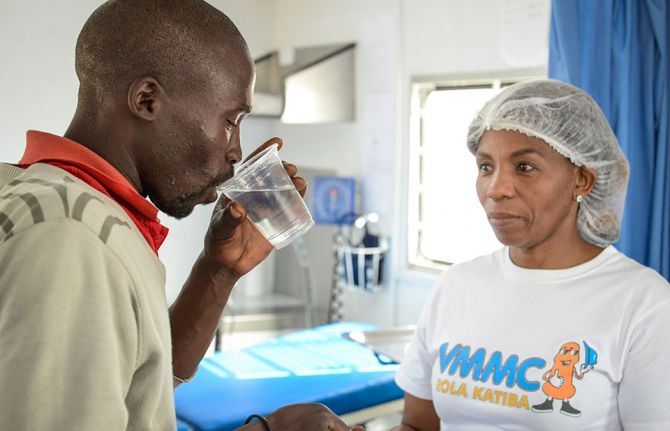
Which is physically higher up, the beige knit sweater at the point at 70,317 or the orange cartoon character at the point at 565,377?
the beige knit sweater at the point at 70,317

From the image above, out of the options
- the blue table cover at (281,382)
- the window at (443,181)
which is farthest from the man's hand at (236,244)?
the window at (443,181)

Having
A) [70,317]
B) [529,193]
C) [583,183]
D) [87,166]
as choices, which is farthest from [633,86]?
[70,317]

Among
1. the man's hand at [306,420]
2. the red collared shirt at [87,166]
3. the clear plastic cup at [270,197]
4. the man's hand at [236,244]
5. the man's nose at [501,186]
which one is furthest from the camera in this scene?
the man's nose at [501,186]

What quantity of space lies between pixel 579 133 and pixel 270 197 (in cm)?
71

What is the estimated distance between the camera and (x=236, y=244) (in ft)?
3.79

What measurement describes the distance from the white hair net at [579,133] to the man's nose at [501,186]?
10cm

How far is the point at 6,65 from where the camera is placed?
2.78m

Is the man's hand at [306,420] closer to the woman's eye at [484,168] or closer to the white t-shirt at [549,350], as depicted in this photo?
the white t-shirt at [549,350]

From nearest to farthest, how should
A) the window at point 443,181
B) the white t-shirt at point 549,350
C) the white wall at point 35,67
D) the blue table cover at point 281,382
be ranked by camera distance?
the white t-shirt at point 549,350 < the blue table cover at point 281,382 < the white wall at point 35,67 < the window at point 443,181

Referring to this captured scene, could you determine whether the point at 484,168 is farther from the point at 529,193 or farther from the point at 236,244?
the point at 236,244

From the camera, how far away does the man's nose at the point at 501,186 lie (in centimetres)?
141

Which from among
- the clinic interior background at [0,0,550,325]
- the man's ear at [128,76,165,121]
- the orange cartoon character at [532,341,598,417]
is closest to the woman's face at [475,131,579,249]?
the orange cartoon character at [532,341,598,417]

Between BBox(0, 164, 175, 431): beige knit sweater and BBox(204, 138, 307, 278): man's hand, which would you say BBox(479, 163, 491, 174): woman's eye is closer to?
BBox(204, 138, 307, 278): man's hand

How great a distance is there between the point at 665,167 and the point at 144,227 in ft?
5.04
